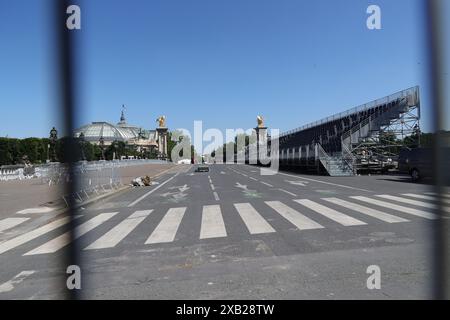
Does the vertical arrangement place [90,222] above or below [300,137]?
below

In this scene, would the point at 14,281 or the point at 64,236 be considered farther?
the point at 64,236

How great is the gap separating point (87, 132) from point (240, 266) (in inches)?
181

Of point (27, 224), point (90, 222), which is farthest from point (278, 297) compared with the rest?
point (27, 224)

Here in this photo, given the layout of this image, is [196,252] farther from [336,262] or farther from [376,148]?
[376,148]

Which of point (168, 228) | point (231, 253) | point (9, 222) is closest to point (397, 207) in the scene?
point (168, 228)

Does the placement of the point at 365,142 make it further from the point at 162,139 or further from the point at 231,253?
the point at 162,139

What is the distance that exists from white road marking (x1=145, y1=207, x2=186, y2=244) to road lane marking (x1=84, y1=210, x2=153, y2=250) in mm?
657

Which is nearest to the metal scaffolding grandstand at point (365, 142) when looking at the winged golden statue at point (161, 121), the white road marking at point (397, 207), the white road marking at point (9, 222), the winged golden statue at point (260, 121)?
the white road marking at point (397, 207)

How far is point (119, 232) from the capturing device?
10.3m

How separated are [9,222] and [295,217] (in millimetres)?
8160

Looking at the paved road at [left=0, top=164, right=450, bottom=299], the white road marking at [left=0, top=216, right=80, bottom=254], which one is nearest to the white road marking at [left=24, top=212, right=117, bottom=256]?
the paved road at [left=0, top=164, right=450, bottom=299]

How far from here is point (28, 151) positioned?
315 feet
